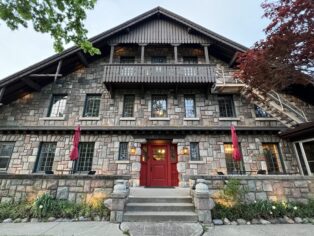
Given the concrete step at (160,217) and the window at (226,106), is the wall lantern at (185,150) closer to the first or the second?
the window at (226,106)

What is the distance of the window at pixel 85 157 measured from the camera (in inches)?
344

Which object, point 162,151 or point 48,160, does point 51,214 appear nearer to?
point 48,160

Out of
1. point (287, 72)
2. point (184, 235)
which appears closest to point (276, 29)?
point (287, 72)

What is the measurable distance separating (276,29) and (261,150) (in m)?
5.72

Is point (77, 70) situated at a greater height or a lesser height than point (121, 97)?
greater

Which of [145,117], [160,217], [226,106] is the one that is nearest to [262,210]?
[160,217]

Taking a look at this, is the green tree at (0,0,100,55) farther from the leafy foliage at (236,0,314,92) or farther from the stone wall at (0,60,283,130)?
the leafy foliage at (236,0,314,92)

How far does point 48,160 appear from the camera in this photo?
886 centimetres

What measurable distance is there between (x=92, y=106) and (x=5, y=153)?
5.03 meters

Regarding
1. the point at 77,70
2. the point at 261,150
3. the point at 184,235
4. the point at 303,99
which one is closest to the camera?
the point at 184,235

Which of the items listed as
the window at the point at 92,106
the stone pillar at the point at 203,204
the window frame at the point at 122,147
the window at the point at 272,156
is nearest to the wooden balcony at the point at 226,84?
the window at the point at 272,156

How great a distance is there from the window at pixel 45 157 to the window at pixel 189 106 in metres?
7.59

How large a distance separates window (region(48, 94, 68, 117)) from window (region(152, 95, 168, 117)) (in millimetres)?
5332

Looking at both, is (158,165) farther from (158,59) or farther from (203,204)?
(158,59)
